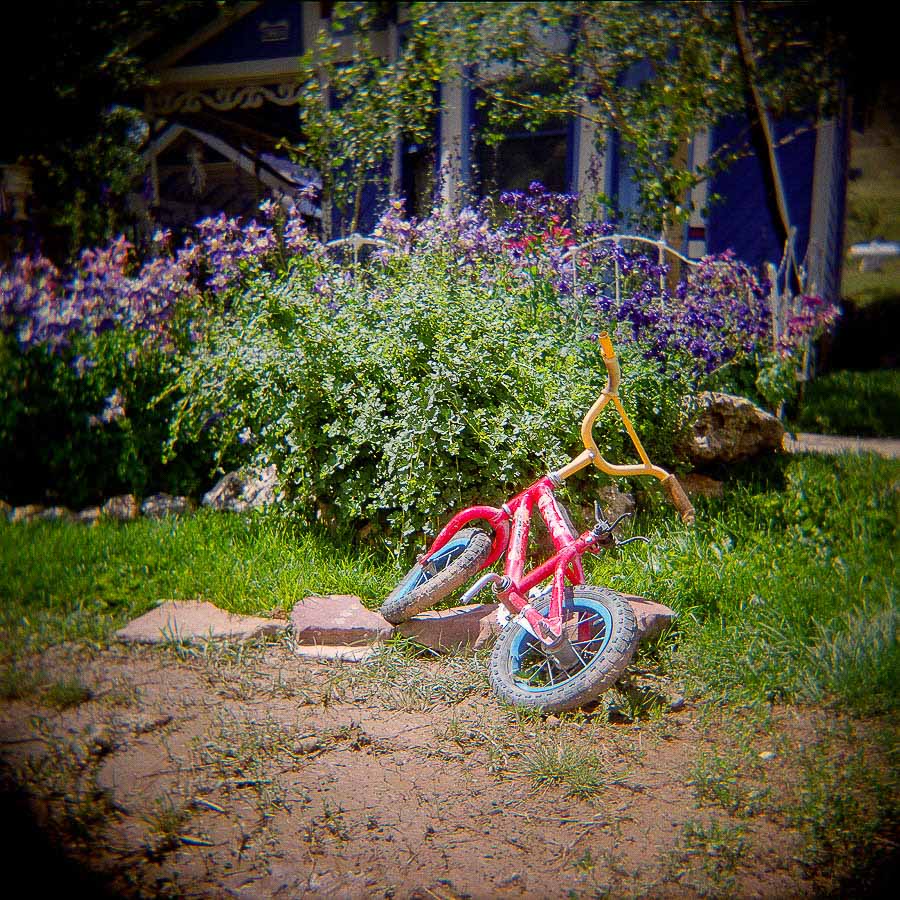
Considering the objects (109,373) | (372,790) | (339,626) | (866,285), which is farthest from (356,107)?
(372,790)

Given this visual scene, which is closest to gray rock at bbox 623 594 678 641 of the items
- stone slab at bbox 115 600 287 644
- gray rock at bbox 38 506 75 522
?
stone slab at bbox 115 600 287 644

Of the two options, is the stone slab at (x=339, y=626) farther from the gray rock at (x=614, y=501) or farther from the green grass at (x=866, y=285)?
the green grass at (x=866, y=285)

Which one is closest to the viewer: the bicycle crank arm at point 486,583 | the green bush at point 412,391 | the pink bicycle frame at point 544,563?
the pink bicycle frame at point 544,563

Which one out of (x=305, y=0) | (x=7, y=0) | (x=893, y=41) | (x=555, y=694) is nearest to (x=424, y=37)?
(x=7, y=0)

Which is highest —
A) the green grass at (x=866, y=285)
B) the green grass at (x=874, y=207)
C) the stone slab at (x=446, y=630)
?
the green grass at (x=874, y=207)

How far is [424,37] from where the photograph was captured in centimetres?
385

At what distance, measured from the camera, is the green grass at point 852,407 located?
5531 mm

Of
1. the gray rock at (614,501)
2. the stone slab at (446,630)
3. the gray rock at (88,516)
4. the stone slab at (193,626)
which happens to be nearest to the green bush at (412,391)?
the gray rock at (614,501)

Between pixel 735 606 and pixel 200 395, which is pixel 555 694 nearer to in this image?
pixel 735 606

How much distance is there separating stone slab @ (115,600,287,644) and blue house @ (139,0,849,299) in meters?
2.89

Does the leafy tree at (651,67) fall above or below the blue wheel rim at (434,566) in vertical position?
above

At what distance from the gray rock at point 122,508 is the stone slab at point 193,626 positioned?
4.11 ft

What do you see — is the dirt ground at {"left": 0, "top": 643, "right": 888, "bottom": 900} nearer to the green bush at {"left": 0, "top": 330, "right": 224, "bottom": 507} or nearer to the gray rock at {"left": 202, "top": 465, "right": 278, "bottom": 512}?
the gray rock at {"left": 202, "top": 465, "right": 278, "bottom": 512}

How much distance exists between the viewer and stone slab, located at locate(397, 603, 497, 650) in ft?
10.1
